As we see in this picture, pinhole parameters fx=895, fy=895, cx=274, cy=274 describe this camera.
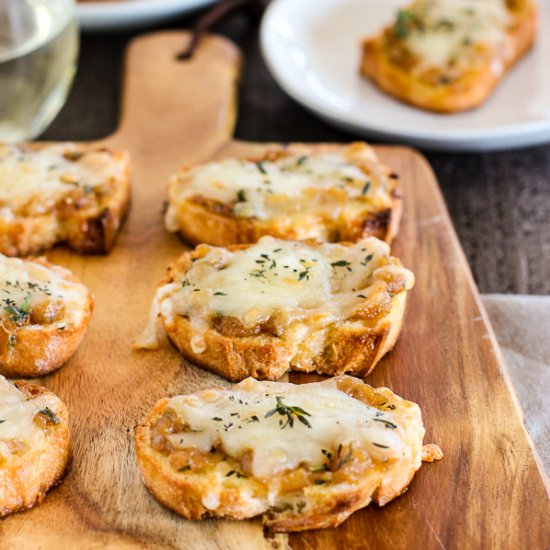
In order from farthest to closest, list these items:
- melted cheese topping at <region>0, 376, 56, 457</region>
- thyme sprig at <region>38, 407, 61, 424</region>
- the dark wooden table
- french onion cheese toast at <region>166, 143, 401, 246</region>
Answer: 1. the dark wooden table
2. french onion cheese toast at <region>166, 143, 401, 246</region>
3. thyme sprig at <region>38, 407, 61, 424</region>
4. melted cheese topping at <region>0, 376, 56, 457</region>

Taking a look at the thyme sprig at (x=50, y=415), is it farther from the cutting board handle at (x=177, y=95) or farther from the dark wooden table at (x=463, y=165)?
the dark wooden table at (x=463, y=165)

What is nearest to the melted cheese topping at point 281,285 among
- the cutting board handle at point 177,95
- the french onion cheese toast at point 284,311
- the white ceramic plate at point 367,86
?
the french onion cheese toast at point 284,311

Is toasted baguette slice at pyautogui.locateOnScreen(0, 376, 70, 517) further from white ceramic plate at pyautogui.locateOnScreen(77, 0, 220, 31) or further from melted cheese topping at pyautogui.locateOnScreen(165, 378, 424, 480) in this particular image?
white ceramic plate at pyautogui.locateOnScreen(77, 0, 220, 31)

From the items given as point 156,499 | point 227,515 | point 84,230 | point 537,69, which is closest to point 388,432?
point 227,515

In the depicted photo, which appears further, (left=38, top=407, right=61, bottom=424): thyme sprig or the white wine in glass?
the white wine in glass

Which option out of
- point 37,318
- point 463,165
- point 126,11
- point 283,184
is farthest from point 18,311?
point 126,11

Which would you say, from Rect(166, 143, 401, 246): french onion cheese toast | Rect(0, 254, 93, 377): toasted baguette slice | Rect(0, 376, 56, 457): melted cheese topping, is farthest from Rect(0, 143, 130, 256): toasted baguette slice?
Rect(0, 376, 56, 457): melted cheese topping
